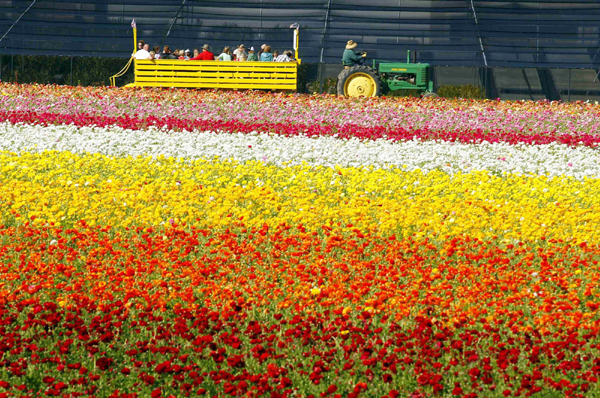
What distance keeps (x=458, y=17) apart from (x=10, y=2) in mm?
15262

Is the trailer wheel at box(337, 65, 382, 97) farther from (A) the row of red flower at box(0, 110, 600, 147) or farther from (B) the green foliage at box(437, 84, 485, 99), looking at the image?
(A) the row of red flower at box(0, 110, 600, 147)

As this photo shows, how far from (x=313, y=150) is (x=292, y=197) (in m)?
3.98

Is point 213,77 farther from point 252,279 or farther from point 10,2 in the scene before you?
point 252,279

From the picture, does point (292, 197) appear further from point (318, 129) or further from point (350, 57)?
point (350, 57)

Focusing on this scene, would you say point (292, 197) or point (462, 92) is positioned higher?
point (462, 92)

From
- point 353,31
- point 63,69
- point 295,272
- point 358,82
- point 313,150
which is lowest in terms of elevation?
point 295,272

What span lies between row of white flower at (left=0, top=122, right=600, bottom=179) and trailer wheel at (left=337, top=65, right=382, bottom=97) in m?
7.27

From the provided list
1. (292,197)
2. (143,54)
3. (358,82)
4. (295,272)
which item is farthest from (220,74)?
(295,272)

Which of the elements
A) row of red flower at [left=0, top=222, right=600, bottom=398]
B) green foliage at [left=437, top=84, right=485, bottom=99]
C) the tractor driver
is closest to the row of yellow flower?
row of red flower at [left=0, top=222, right=600, bottom=398]

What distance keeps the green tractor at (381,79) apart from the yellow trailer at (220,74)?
4.59 feet

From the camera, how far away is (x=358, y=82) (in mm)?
22547

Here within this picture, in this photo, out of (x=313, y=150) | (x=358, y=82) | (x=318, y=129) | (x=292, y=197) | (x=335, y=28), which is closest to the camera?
(x=292, y=197)

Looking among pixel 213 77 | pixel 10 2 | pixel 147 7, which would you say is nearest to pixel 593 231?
pixel 213 77

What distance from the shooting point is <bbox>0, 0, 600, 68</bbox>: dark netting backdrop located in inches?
1054
